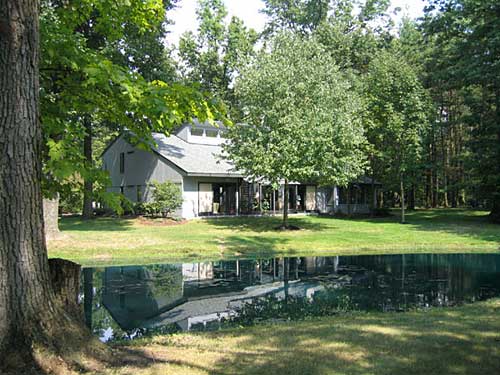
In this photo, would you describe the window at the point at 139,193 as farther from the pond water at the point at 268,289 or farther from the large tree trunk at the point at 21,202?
the large tree trunk at the point at 21,202

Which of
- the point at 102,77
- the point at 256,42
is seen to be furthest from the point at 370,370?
the point at 256,42

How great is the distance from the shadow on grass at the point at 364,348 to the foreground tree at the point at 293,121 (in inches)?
562

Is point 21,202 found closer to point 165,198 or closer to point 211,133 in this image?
point 165,198

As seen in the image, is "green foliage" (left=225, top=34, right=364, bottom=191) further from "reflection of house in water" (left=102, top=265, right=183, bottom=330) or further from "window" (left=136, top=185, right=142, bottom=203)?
"window" (left=136, top=185, right=142, bottom=203)

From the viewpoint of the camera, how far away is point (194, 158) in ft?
99.7

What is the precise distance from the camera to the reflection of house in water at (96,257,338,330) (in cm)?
922

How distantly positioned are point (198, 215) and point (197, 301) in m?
18.9

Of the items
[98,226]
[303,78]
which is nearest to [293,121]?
[303,78]

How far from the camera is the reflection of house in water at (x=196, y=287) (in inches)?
363

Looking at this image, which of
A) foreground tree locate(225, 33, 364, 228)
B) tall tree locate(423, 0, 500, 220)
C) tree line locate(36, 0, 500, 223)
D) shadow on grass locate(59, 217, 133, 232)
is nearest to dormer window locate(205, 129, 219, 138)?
tree line locate(36, 0, 500, 223)

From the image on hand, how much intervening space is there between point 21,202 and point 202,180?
25.3m

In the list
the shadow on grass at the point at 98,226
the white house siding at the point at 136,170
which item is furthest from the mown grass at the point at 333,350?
the white house siding at the point at 136,170

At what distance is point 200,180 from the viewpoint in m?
29.5

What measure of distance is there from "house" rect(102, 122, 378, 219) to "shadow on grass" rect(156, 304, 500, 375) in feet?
67.0
